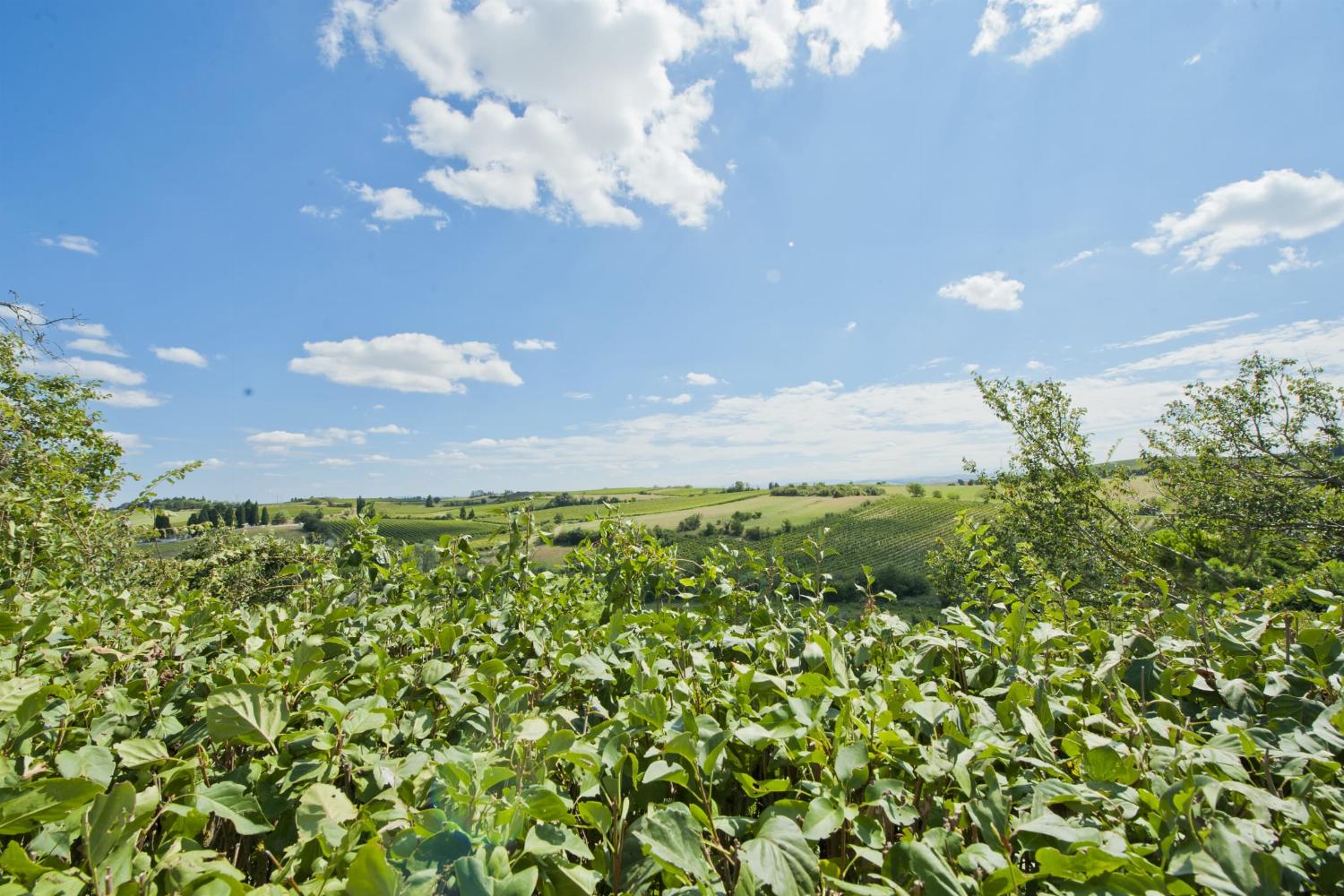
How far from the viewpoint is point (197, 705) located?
57.9 inches

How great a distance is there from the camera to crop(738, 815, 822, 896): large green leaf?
0.84m

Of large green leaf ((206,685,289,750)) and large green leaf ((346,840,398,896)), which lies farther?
large green leaf ((206,685,289,750))

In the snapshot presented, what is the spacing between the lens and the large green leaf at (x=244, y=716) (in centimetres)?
112

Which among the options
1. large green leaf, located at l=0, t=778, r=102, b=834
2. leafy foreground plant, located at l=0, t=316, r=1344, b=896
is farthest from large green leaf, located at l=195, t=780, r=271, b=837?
large green leaf, located at l=0, t=778, r=102, b=834

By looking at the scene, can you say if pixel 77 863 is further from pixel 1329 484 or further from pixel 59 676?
pixel 1329 484

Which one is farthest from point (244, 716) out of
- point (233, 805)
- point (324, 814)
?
point (324, 814)

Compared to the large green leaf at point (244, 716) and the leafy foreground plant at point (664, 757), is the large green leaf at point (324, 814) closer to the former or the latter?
the leafy foreground plant at point (664, 757)

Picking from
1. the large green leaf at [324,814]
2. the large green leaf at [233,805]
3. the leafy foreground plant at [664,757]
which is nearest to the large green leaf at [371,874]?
the leafy foreground plant at [664,757]

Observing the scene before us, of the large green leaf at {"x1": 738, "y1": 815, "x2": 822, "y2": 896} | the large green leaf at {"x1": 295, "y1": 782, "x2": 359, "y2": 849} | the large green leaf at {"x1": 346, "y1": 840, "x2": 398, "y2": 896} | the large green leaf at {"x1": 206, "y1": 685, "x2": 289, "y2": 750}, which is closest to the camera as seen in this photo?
the large green leaf at {"x1": 346, "y1": 840, "x2": 398, "y2": 896}

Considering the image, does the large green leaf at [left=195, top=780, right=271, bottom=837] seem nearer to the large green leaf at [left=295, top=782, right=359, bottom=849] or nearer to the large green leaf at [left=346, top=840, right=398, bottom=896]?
the large green leaf at [left=295, top=782, right=359, bottom=849]

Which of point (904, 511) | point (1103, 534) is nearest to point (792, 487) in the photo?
point (904, 511)

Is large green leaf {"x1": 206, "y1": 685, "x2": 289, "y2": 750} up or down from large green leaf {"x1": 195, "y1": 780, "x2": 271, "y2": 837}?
up

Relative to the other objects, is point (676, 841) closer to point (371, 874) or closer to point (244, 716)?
point (371, 874)

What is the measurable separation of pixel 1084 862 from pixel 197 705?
200 centimetres
